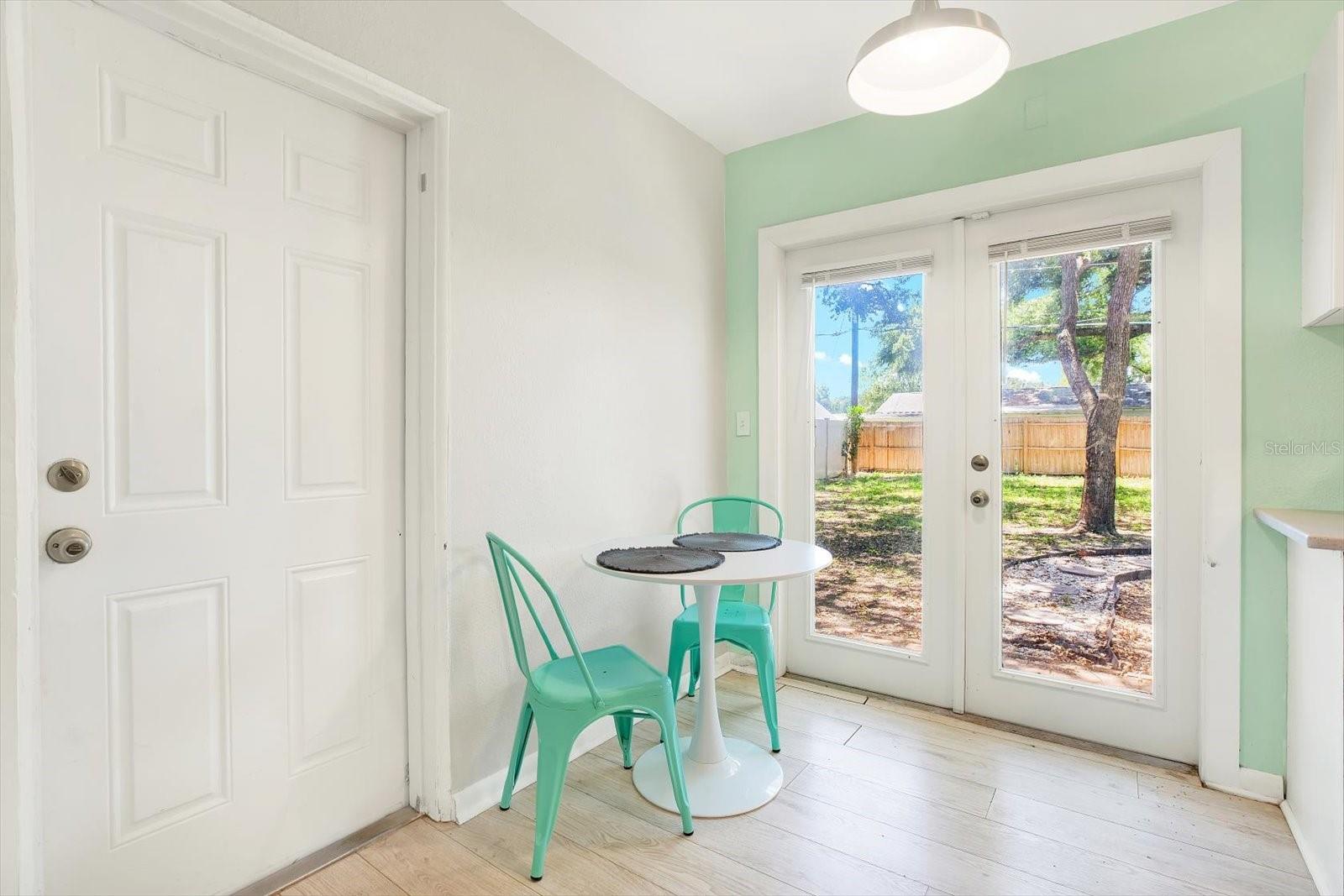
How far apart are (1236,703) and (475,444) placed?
8.08 feet

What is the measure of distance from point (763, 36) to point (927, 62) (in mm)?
843

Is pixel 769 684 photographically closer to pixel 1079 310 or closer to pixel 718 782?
pixel 718 782

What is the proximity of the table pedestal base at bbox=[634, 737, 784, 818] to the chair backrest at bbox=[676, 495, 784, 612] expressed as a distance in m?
0.76

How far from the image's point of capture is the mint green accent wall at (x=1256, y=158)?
6.10 ft

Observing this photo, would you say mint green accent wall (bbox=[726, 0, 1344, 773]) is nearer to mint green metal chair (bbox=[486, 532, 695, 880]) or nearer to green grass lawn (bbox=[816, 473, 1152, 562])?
green grass lawn (bbox=[816, 473, 1152, 562])

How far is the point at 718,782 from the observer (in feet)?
6.38

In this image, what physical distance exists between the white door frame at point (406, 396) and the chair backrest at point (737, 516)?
119 centimetres

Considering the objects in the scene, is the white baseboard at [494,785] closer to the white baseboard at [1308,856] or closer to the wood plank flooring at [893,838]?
the wood plank flooring at [893,838]

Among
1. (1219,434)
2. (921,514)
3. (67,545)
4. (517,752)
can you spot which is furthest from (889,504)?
(67,545)

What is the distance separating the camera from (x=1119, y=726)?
2.21m

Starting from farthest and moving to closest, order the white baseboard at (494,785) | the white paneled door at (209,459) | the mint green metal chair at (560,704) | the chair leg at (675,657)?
the chair leg at (675,657)
the white baseboard at (494,785)
the mint green metal chair at (560,704)
the white paneled door at (209,459)

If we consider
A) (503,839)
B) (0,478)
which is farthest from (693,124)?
(503,839)

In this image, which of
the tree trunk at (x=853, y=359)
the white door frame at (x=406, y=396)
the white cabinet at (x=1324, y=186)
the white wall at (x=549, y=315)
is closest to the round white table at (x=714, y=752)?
the white wall at (x=549, y=315)

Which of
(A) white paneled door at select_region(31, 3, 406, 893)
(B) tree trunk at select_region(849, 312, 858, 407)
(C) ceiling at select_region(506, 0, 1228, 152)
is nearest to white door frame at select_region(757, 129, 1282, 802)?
(C) ceiling at select_region(506, 0, 1228, 152)
